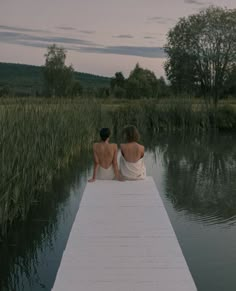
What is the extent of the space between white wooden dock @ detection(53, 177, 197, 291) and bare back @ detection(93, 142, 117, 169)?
973mm

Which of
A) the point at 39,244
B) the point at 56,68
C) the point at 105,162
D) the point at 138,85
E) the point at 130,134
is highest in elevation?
the point at 56,68

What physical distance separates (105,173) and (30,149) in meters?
0.91

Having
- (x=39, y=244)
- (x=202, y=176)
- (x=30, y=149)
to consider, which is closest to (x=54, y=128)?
(x=30, y=149)

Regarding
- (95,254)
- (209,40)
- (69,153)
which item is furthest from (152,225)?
(209,40)

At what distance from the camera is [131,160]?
5805 mm

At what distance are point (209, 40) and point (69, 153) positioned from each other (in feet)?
50.8

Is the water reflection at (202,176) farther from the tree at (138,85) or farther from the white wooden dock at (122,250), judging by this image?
the tree at (138,85)

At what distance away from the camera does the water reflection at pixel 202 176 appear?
6402 millimetres

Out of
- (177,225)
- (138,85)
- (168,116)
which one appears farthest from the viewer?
(138,85)

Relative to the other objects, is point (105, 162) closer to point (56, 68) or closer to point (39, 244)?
point (39, 244)

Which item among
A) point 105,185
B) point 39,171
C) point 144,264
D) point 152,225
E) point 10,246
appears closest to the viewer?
point 144,264

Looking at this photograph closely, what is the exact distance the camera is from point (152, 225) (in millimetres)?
3986

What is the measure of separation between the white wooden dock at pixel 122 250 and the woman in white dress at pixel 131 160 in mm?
877

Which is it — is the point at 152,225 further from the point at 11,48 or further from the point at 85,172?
the point at 11,48
